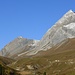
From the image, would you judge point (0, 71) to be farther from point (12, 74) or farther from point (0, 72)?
point (12, 74)

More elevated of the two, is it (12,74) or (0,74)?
(12,74)

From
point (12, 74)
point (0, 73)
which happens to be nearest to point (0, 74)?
point (0, 73)

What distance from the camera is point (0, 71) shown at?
11144 centimetres

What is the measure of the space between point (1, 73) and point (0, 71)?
857 millimetres

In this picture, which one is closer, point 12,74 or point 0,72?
point 0,72

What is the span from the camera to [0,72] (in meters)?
112

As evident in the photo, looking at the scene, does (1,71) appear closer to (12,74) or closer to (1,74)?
(1,74)

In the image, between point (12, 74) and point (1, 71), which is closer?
point (1, 71)

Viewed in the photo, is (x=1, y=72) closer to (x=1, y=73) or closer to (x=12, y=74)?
(x=1, y=73)

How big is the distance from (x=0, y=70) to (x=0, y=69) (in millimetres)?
502

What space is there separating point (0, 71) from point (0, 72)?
382 mm

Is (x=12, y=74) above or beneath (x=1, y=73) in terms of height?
above

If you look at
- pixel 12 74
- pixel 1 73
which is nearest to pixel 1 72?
pixel 1 73

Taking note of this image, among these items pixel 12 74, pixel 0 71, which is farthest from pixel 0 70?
pixel 12 74
